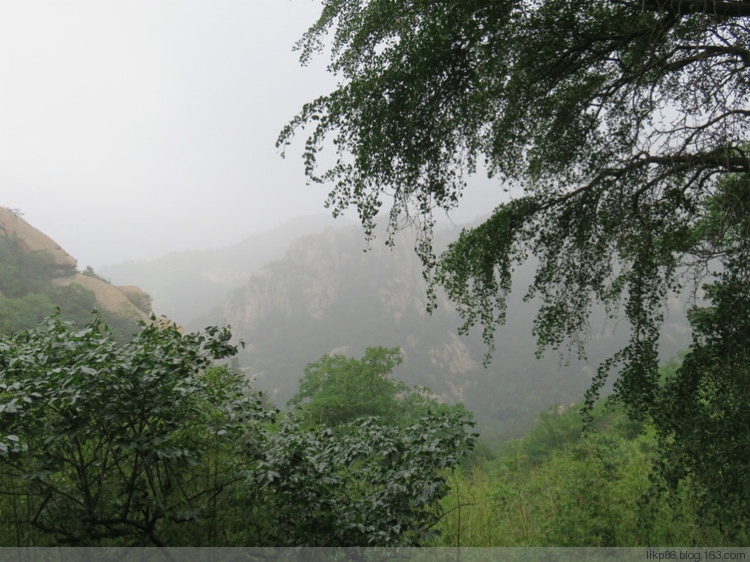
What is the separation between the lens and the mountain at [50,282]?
33.2 m

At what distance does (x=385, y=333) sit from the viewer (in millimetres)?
97625

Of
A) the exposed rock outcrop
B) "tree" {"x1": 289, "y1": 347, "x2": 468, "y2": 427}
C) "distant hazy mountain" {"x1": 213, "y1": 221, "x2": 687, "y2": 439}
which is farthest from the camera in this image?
"distant hazy mountain" {"x1": 213, "y1": 221, "x2": 687, "y2": 439}

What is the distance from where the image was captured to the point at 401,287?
115 meters

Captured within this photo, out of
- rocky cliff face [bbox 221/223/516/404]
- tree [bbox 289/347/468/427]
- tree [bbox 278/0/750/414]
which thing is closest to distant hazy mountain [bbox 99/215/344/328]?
rocky cliff face [bbox 221/223/516/404]

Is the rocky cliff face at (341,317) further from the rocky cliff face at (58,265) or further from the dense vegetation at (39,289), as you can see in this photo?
the dense vegetation at (39,289)

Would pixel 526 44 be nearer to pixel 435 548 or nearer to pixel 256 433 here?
pixel 256 433

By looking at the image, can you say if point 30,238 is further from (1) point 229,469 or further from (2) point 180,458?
(2) point 180,458

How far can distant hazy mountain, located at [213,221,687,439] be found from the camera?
75562 mm

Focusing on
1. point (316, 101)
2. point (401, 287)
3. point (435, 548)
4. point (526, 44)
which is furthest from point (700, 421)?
point (401, 287)

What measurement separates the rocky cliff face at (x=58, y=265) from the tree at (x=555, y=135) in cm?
3604

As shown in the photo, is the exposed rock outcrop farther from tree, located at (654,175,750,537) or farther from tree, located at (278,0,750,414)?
tree, located at (654,175,750,537)

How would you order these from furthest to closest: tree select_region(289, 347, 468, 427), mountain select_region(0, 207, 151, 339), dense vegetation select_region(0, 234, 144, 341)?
mountain select_region(0, 207, 151, 339)
dense vegetation select_region(0, 234, 144, 341)
tree select_region(289, 347, 468, 427)

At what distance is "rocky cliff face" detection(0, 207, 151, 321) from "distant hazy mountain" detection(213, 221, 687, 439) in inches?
1052

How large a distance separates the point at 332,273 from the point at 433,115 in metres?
119
